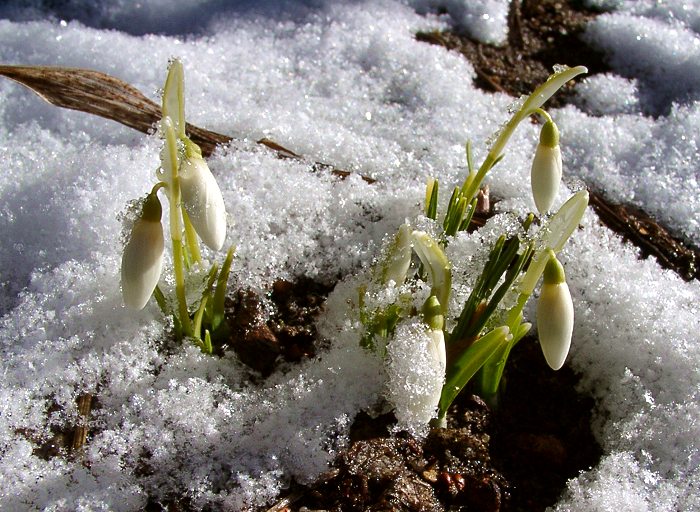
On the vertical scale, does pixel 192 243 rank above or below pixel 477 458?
above

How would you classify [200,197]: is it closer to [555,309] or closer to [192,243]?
[192,243]

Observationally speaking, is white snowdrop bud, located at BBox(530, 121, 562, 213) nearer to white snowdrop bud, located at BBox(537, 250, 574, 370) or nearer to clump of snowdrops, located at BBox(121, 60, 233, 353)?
white snowdrop bud, located at BBox(537, 250, 574, 370)

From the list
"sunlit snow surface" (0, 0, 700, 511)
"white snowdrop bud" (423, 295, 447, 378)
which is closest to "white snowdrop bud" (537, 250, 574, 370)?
"white snowdrop bud" (423, 295, 447, 378)

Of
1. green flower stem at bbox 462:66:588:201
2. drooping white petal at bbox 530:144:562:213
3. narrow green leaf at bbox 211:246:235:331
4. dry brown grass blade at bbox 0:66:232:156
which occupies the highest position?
green flower stem at bbox 462:66:588:201

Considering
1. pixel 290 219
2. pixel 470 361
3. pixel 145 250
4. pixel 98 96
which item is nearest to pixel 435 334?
pixel 470 361

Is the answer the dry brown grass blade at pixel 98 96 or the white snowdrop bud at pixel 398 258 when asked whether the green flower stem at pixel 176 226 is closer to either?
the white snowdrop bud at pixel 398 258

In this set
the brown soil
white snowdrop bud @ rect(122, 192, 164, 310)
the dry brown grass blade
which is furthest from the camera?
the dry brown grass blade

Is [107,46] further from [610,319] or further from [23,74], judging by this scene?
[610,319]
